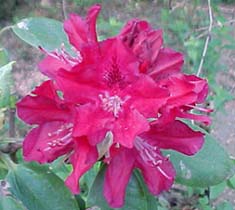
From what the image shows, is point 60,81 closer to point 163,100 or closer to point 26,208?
point 163,100

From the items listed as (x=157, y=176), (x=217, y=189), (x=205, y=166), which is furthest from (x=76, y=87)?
(x=217, y=189)

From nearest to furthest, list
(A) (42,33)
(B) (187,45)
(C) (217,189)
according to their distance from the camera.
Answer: (A) (42,33)
(C) (217,189)
(B) (187,45)

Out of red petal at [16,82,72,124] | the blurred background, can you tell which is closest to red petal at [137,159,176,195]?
red petal at [16,82,72,124]

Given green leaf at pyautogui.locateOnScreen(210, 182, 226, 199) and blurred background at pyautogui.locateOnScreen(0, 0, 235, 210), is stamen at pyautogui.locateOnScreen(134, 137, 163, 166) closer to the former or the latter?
blurred background at pyautogui.locateOnScreen(0, 0, 235, 210)

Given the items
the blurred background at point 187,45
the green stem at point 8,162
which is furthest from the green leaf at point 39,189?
the blurred background at point 187,45

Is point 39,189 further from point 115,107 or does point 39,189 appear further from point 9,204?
point 115,107
